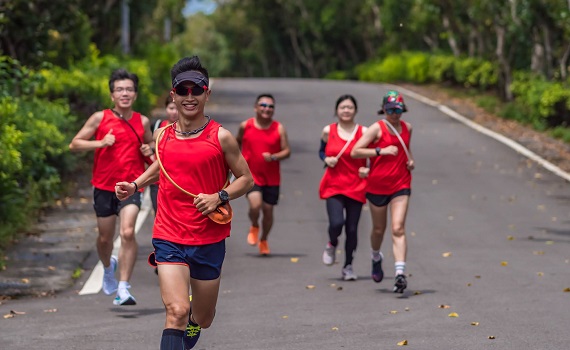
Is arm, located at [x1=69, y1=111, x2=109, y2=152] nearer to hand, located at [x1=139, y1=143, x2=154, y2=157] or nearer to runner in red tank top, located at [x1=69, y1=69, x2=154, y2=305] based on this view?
runner in red tank top, located at [x1=69, y1=69, x2=154, y2=305]

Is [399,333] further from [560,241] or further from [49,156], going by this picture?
[49,156]

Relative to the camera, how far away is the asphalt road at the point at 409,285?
31.0 ft

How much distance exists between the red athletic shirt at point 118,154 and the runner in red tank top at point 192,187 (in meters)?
3.63

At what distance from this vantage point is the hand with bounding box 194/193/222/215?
7188 millimetres

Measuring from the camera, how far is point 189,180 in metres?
7.31

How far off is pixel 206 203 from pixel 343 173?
214 inches

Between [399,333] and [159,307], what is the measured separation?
113 inches

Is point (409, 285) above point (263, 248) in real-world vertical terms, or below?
above

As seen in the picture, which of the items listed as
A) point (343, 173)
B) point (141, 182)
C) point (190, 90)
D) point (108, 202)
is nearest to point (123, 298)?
point (108, 202)

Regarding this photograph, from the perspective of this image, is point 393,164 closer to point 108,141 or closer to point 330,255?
point 330,255

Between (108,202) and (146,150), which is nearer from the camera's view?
(146,150)

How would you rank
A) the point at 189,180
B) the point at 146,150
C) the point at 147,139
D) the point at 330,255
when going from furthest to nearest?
the point at 330,255 < the point at 147,139 < the point at 146,150 < the point at 189,180

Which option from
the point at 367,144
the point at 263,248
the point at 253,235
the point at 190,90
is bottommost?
the point at 263,248

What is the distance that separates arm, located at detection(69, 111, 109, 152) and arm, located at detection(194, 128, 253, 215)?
3506 mm
